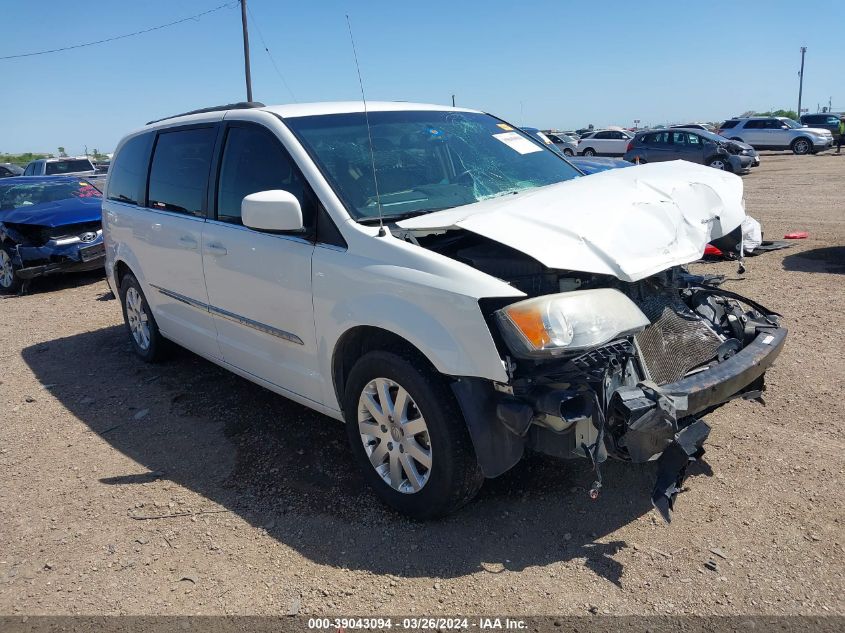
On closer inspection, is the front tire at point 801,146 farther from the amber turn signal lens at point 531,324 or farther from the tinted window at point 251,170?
the amber turn signal lens at point 531,324

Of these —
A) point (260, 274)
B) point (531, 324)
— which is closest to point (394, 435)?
point (531, 324)

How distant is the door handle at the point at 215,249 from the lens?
4152 mm

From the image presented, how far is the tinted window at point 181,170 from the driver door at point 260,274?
262 millimetres

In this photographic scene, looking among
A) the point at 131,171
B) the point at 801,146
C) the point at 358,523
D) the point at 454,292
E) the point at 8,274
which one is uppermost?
the point at 131,171

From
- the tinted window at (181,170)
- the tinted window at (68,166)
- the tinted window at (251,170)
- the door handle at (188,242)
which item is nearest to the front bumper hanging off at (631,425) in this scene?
the tinted window at (251,170)

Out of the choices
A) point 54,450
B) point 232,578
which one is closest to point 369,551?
point 232,578

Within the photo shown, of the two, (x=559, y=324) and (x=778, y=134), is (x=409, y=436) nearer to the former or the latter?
(x=559, y=324)

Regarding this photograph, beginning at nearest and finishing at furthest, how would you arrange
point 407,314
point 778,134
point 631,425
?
point 631,425 < point 407,314 < point 778,134

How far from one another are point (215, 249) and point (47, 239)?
6.80 metres

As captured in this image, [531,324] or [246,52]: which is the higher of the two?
[246,52]

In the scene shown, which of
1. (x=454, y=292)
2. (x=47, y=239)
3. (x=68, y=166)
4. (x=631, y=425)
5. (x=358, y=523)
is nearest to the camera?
(x=631, y=425)

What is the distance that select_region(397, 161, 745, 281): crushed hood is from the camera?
296cm

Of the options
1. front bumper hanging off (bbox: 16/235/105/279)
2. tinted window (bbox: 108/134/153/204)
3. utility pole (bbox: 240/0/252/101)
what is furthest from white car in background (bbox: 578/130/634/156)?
tinted window (bbox: 108/134/153/204)

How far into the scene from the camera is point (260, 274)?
386 cm
